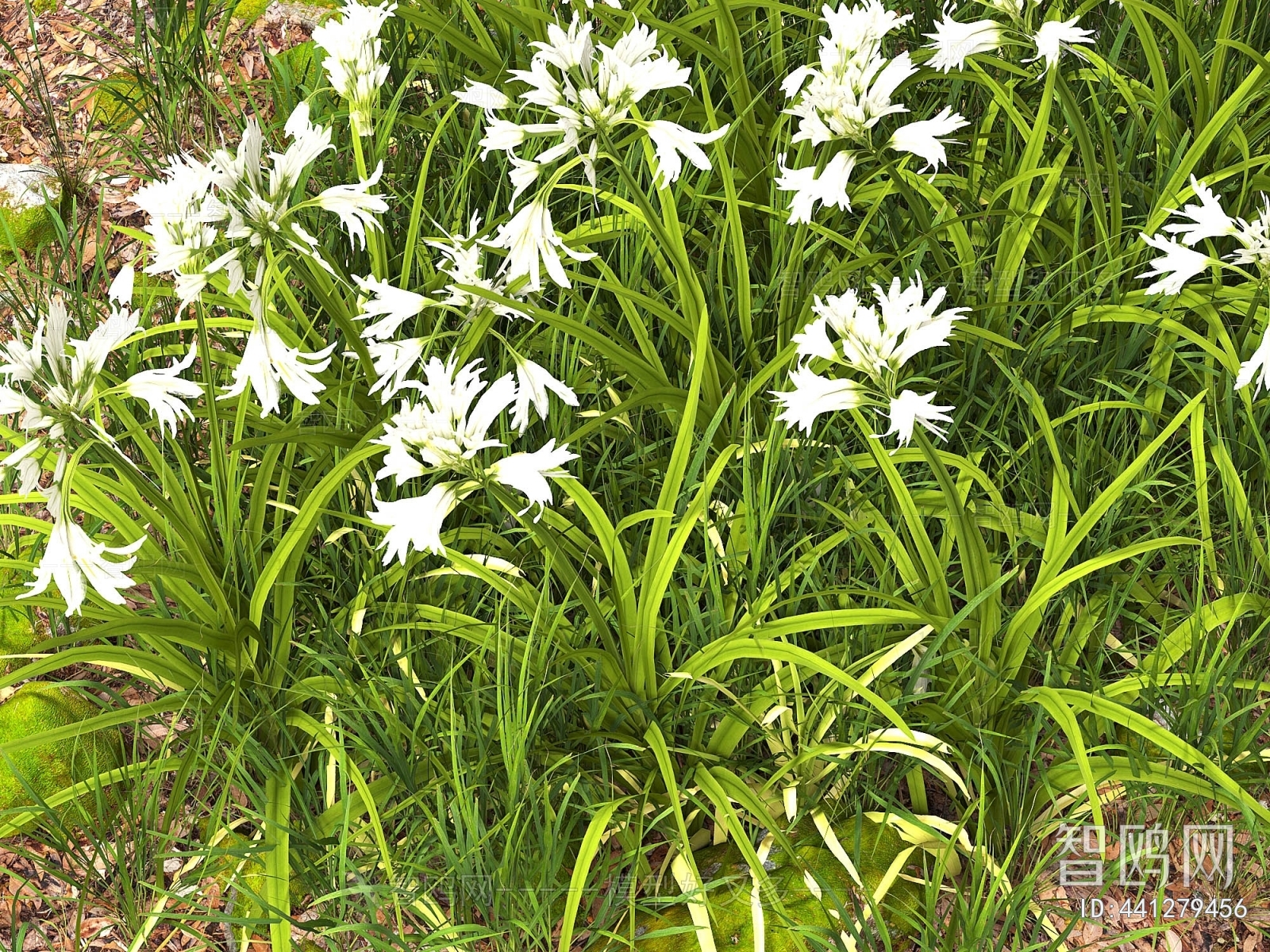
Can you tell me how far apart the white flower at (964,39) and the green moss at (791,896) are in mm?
1426

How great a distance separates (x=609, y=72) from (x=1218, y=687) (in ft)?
4.76

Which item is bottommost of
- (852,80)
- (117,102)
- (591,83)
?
(591,83)

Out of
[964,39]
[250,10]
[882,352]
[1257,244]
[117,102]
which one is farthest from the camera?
[250,10]

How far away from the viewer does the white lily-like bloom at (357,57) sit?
6.88ft

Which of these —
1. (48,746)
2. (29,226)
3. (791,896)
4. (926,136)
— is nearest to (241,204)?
(926,136)

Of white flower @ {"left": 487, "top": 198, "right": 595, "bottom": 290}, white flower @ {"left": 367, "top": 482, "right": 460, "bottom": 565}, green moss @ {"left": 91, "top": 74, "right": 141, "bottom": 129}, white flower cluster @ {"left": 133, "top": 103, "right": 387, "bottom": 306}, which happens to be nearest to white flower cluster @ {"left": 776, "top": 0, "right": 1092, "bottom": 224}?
white flower @ {"left": 487, "top": 198, "right": 595, "bottom": 290}

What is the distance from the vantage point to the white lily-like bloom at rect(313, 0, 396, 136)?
2.10 m

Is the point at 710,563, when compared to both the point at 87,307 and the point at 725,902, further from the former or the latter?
the point at 87,307

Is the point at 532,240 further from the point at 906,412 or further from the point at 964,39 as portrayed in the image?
the point at 964,39

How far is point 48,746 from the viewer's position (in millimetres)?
2156

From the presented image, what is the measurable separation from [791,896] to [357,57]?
1804mm

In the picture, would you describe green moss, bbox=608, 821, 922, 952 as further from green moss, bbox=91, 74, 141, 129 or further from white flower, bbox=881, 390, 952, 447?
green moss, bbox=91, 74, 141, 129

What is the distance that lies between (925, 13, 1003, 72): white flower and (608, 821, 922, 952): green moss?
1426 millimetres

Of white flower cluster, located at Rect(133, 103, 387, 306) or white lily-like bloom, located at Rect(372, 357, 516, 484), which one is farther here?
white flower cluster, located at Rect(133, 103, 387, 306)
